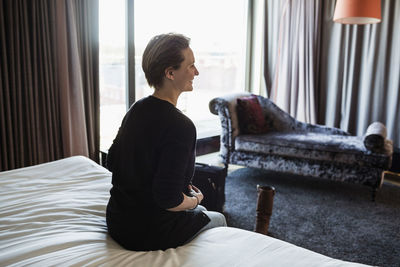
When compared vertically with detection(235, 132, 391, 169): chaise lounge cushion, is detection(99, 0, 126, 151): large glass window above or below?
above

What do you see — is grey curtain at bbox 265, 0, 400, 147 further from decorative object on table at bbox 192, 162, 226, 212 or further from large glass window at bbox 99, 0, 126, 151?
decorative object on table at bbox 192, 162, 226, 212

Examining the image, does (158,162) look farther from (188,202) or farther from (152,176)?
(188,202)

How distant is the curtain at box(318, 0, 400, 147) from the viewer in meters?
4.30

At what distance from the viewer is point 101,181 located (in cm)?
178

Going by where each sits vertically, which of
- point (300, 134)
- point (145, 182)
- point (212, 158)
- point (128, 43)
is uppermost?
point (128, 43)

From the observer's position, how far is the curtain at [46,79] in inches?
106

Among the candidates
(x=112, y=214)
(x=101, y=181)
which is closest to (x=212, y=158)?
(x=101, y=181)

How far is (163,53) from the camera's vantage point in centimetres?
124

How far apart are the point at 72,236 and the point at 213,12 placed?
4.48 m

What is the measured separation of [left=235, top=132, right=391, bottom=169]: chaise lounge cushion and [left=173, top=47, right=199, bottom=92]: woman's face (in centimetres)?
238

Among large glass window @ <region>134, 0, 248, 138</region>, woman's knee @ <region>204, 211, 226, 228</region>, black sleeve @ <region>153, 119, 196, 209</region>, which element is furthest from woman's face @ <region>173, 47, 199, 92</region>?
large glass window @ <region>134, 0, 248, 138</region>

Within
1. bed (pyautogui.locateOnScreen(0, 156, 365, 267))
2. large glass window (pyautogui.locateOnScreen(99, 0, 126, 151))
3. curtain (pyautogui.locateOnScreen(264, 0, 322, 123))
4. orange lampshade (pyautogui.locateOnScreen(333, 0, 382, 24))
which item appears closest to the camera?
bed (pyautogui.locateOnScreen(0, 156, 365, 267))

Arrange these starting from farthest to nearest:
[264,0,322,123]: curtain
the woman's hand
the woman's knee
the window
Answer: [264,0,322,123]: curtain < the window < the woman's knee < the woman's hand

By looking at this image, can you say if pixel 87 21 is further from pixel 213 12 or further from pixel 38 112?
pixel 213 12
